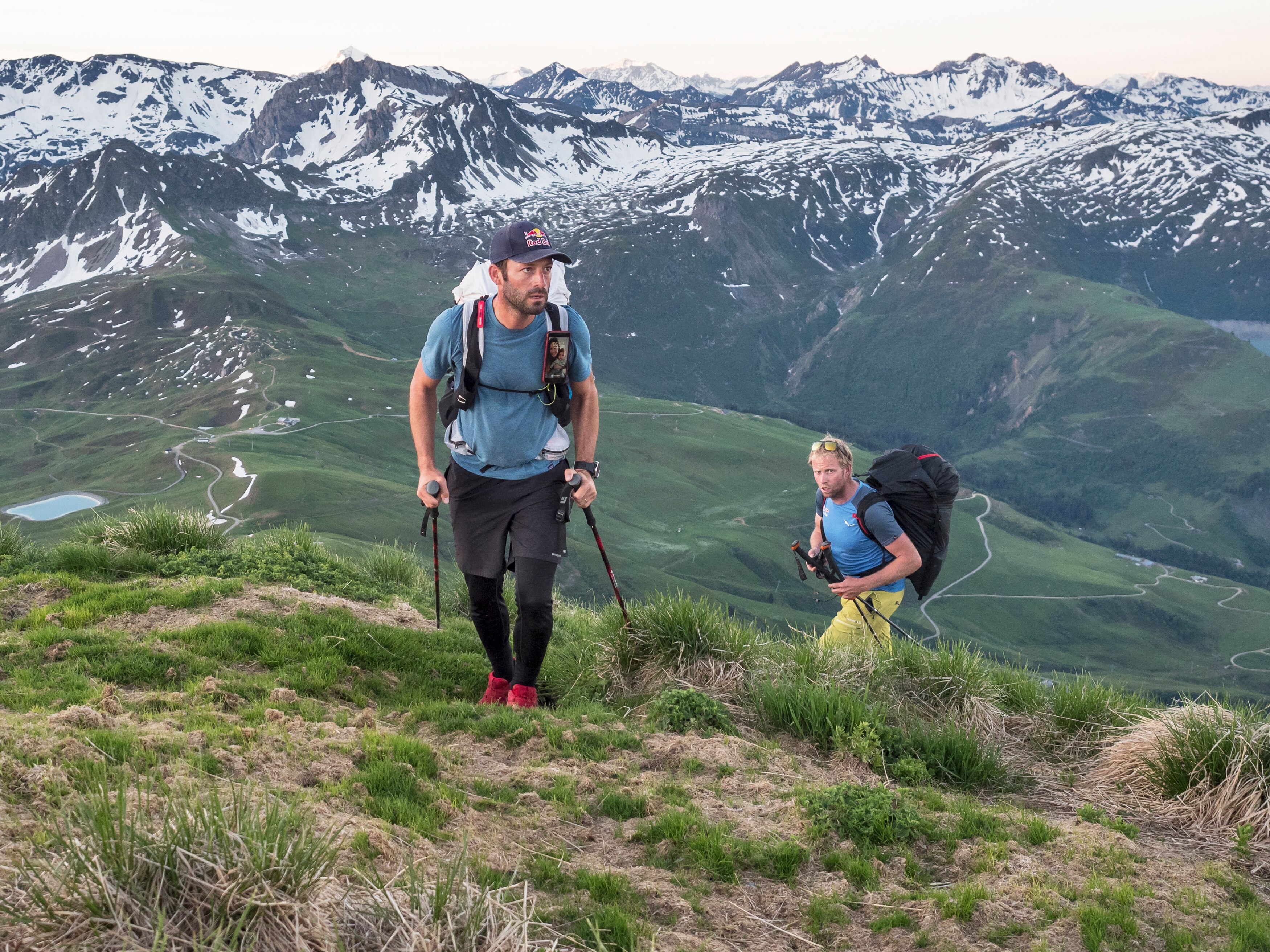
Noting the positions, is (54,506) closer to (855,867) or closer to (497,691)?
(497,691)

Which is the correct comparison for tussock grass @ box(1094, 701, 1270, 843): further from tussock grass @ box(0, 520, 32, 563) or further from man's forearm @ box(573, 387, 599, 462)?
tussock grass @ box(0, 520, 32, 563)

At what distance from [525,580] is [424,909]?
4213mm

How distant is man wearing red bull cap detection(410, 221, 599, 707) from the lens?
7789 millimetres

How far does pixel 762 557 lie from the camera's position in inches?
7840

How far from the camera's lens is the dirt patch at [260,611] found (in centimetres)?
965

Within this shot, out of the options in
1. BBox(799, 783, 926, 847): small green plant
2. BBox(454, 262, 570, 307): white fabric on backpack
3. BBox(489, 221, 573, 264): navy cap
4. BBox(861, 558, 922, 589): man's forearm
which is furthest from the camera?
BBox(861, 558, 922, 589): man's forearm

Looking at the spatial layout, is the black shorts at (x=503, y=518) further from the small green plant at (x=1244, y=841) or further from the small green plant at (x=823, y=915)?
the small green plant at (x=1244, y=841)

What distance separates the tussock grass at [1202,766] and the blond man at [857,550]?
2.40 m

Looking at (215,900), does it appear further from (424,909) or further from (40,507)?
(40,507)

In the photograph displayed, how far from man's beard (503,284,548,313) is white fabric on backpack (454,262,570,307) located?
35cm

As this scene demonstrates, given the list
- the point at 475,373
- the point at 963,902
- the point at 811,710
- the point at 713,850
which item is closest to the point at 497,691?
the point at 811,710

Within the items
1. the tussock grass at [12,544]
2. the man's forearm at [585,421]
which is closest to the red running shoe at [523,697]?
the man's forearm at [585,421]

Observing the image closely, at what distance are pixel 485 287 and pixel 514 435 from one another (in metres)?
1.33

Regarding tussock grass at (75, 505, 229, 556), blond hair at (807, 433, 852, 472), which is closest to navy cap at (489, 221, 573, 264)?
blond hair at (807, 433, 852, 472)
